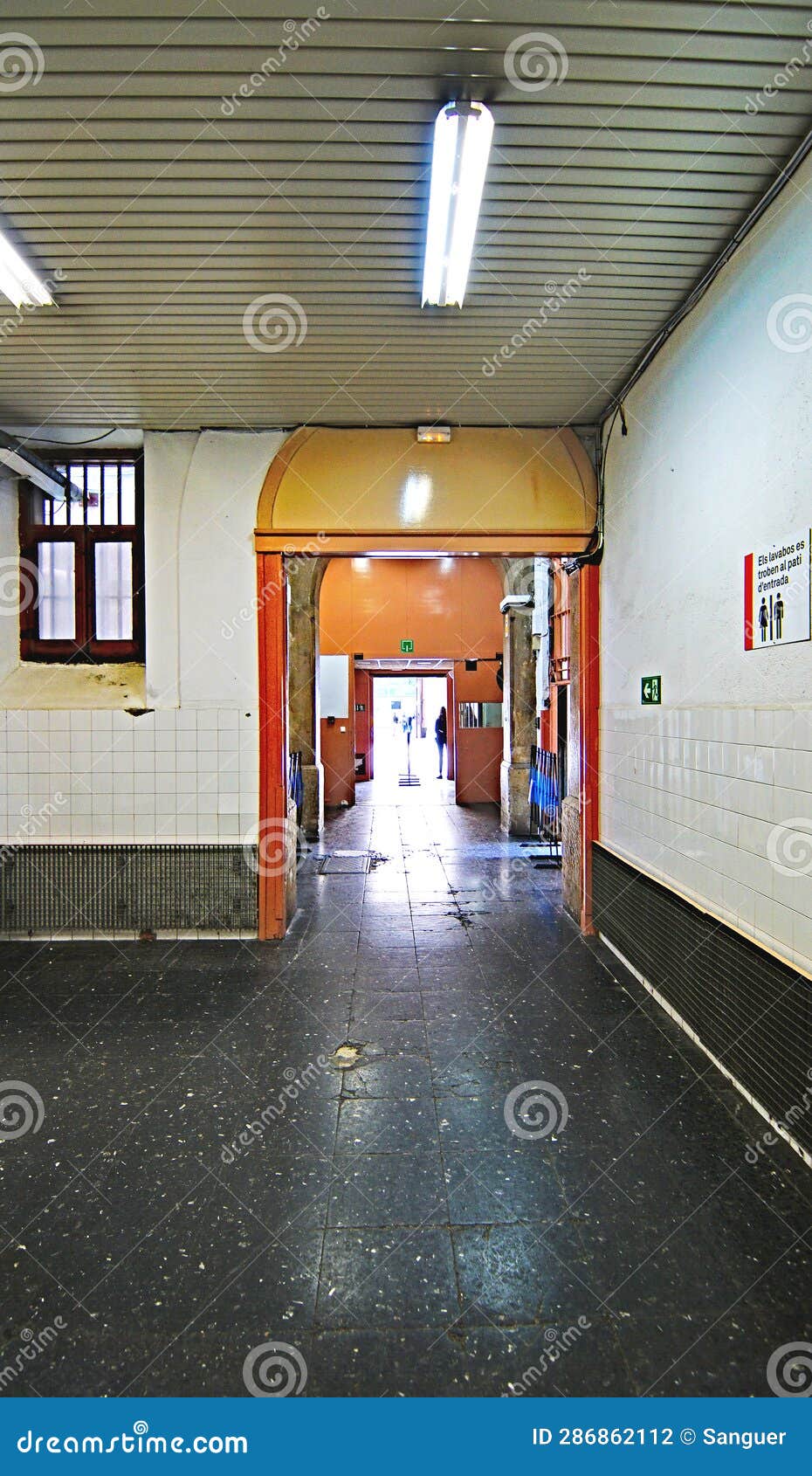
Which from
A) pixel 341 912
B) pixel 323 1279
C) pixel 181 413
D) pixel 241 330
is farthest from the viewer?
pixel 341 912

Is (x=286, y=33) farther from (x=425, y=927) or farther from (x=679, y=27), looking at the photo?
(x=425, y=927)

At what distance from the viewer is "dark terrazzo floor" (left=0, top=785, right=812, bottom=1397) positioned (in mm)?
1826

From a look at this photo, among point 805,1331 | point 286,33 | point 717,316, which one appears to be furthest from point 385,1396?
point 717,316

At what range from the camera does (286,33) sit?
2125mm

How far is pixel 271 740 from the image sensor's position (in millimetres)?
4957

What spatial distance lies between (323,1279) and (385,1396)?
1.31 feet

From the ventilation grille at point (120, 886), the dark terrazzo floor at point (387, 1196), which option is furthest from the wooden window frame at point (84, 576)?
the dark terrazzo floor at point (387, 1196)

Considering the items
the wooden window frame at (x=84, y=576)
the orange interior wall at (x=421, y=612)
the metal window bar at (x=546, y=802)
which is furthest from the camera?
the orange interior wall at (x=421, y=612)

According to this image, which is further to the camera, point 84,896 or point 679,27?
point 84,896

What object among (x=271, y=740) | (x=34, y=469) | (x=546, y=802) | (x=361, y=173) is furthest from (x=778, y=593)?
(x=546, y=802)

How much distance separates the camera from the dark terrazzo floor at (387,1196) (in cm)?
183

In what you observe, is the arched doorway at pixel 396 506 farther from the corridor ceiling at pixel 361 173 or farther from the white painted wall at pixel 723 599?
the corridor ceiling at pixel 361 173

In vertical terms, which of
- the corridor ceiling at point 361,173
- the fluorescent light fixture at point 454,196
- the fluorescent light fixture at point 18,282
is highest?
the corridor ceiling at point 361,173

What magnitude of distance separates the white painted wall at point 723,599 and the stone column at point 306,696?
4.76m
